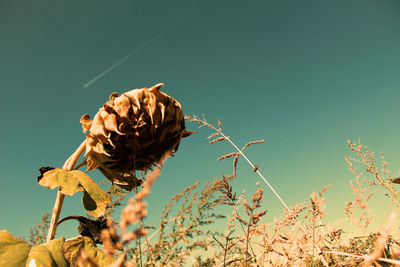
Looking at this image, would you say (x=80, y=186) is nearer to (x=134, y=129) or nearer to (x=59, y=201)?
(x=59, y=201)

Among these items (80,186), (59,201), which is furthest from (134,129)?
(59,201)

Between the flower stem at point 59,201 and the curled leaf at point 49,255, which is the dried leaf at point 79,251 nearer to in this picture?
the curled leaf at point 49,255

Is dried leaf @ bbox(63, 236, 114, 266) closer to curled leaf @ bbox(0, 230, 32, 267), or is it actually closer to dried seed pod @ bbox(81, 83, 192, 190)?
curled leaf @ bbox(0, 230, 32, 267)

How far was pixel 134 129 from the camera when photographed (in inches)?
40.2

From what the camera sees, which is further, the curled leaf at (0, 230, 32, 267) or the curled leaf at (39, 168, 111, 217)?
the curled leaf at (39, 168, 111, 217)

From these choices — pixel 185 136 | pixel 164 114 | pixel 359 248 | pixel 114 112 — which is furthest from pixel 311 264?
pixel 114 112

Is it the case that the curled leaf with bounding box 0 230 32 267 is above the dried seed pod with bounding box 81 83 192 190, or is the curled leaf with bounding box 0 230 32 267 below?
below

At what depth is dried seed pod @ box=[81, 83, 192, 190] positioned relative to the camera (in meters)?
1.02

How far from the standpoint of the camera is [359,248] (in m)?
1.70

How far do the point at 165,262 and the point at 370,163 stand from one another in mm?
2298

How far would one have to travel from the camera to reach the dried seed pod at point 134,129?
1024 millimetres

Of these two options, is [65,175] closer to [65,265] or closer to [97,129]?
[97,129]

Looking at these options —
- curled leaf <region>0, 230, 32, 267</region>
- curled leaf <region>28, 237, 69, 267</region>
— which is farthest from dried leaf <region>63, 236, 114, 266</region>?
curled leaf <region>0, 230, 32, 267</region>

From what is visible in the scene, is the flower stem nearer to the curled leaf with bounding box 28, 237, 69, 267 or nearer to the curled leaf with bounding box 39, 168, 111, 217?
the curled leaf with bounding box 39, 168, 111, 217
